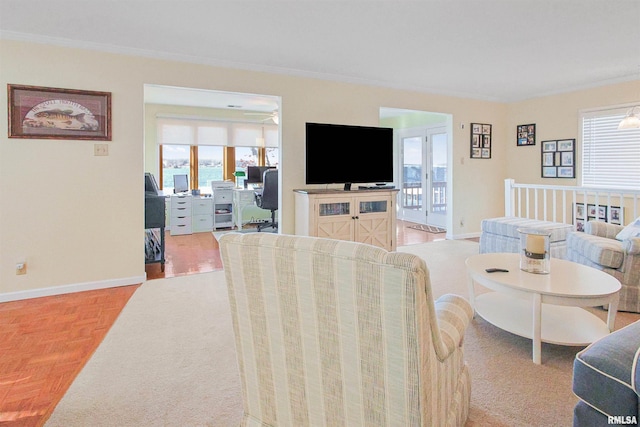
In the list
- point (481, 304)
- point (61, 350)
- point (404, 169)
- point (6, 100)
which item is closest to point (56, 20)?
point (6, 100)

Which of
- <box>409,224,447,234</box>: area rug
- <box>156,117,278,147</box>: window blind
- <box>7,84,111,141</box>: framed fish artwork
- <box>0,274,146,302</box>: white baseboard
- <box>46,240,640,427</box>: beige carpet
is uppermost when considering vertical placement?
<box>156,117,278,147</box>: window blind

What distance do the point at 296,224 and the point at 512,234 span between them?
2.50 m

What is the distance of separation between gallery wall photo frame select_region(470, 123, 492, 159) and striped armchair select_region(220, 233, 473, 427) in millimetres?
5331

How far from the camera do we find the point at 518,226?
416 centimetres

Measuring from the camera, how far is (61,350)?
2.34 m

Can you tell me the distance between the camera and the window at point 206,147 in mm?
7074

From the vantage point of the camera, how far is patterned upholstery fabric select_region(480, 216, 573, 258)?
4.00 metres

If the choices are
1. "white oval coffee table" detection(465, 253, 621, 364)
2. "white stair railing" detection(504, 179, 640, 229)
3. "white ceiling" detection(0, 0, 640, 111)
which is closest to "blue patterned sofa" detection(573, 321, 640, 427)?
"white oval coffee table" detection(465, 253, 621, 364)

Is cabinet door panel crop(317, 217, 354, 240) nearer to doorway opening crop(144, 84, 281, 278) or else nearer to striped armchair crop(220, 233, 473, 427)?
doorway opening crop(144, 84, 281, 278)

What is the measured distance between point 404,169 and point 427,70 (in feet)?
13.0

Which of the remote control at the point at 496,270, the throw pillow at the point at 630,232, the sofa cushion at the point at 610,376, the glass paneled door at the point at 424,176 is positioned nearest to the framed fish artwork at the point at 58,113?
the remote control at the point at 496,270

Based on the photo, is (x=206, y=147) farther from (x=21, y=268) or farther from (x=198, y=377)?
(x=198, y=377)

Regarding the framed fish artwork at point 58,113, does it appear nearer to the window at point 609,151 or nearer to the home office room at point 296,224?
the home office room at point 296,224

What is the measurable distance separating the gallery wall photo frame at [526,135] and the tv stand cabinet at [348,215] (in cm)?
290
